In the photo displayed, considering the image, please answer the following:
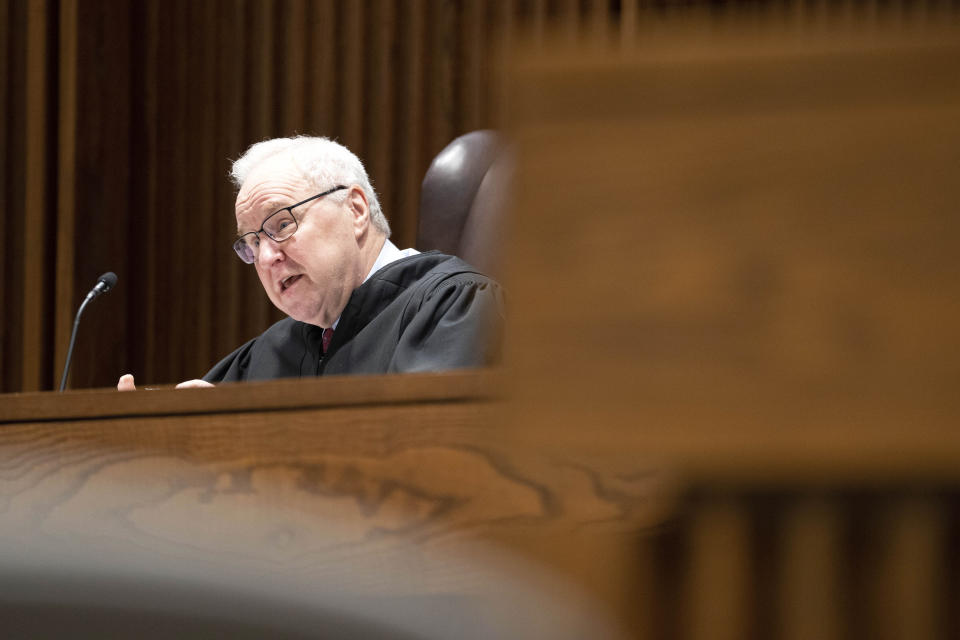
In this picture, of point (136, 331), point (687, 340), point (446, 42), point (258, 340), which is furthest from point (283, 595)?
point (136, 331)

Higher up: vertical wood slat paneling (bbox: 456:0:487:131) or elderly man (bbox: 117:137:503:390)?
vertical wood slat paneling (bbox: 456:0:487:131)

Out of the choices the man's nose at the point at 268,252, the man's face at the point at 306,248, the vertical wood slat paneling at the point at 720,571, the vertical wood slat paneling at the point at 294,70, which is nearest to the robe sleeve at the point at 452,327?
the man's face at the point at 306,248

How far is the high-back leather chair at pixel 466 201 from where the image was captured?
107 inches

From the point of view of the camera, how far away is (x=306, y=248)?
246cm

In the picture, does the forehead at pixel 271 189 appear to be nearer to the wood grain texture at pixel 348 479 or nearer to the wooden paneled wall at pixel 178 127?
the wooden paneled wall at pixel 178 127

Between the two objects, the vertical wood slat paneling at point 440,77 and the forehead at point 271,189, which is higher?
the vertical wood slat paneling at point 440,77

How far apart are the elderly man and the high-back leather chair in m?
0.19

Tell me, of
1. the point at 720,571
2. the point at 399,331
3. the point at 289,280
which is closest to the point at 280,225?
the point at 289,280

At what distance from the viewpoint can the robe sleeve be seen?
87.4 inches

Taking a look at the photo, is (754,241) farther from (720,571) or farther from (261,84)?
(261,84)

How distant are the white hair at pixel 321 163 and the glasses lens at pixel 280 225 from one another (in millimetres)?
89

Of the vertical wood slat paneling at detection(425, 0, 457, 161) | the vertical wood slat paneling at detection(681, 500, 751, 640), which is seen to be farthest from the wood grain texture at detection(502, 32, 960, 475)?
the vertical wood slat paneling at detection(425, 0, 457, 161)

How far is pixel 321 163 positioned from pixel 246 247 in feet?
0.74

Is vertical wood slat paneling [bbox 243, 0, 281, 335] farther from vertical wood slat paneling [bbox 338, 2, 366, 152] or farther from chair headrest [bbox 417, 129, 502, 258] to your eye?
chair headrest [bbox 417, 129, 502, 258]
